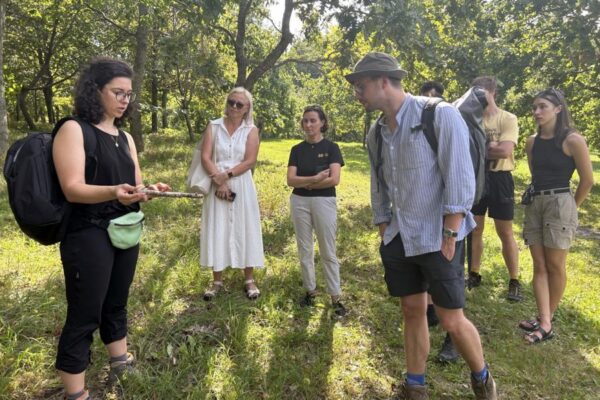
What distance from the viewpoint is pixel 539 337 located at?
3816 mm

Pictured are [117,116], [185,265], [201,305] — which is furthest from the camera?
[185,265]

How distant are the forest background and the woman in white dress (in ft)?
5.05

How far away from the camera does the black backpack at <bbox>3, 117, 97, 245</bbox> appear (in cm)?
216

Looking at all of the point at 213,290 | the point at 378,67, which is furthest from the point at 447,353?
the point at 378,67

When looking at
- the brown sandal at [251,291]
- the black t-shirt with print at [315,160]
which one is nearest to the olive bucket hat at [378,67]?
the black t-shirt with print at [315,160]

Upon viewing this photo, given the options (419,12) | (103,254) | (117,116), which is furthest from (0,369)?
(419,12)

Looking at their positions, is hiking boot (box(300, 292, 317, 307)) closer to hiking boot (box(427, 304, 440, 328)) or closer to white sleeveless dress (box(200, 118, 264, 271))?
white sleeveless dress (box(200, 118, 264, 271))

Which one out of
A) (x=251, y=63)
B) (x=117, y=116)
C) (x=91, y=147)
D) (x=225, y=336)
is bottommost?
(x=225, y=336)

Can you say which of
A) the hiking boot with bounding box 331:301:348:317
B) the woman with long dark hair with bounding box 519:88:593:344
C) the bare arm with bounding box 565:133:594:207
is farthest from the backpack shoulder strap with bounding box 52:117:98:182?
the bare arm with bounding box 565:133:594:207

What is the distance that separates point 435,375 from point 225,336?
172 cm

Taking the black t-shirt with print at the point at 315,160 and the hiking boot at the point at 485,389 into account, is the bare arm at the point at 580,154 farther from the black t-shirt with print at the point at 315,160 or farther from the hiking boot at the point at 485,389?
the hiking boot at the point at 485,389

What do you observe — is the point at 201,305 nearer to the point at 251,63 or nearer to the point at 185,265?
the point at 185,265

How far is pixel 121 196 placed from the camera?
2248 mm

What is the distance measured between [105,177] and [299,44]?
9.24 meters
